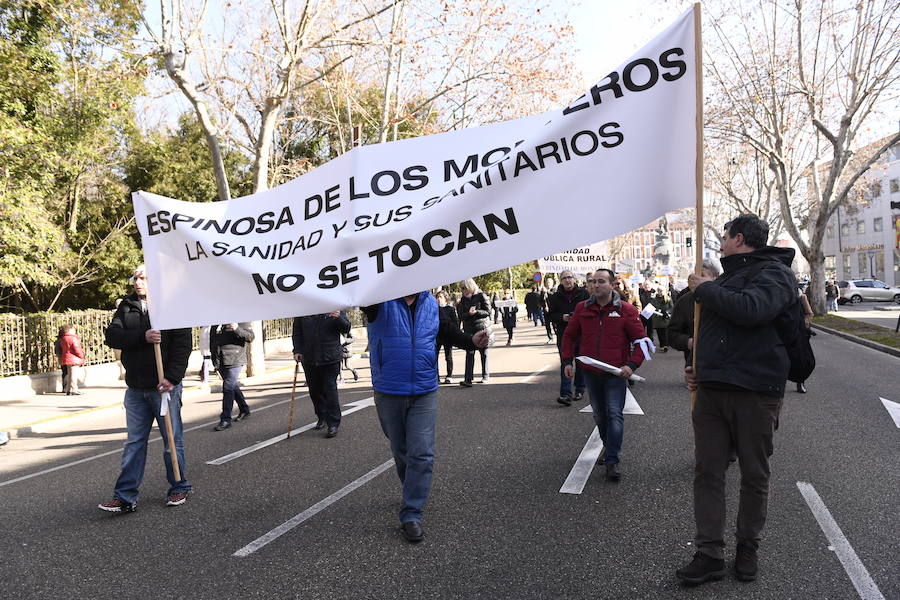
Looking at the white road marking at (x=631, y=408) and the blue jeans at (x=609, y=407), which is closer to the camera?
the blue jeans at (x=609, y=407)

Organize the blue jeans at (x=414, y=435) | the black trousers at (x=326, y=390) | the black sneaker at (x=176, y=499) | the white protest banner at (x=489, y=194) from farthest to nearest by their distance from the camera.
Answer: the black trousers at (x=326, y=390) → the black sneaker at (x=176, y=499) → the blue jeans at (x=414, y=435) → the white protest banner at (x=489, y=194)

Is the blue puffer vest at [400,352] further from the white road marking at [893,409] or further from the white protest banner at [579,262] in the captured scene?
the white protest banner at [579,262]

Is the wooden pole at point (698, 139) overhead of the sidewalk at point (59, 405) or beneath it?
overhead

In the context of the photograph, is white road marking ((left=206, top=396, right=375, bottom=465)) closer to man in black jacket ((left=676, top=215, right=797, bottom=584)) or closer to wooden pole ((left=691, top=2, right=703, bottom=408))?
man in black jacket ((left=676, top=215, right=797, bottom=584))

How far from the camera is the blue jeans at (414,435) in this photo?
14.8ft

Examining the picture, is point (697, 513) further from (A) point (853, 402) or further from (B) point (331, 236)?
(A) point (853, 402)

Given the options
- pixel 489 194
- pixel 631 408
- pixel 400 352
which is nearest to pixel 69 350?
pixel 631 408

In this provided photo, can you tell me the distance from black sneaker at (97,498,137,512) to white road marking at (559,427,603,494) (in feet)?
11.2

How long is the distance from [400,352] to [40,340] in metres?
12.2

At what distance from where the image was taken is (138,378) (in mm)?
5199

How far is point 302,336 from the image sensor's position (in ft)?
27.1

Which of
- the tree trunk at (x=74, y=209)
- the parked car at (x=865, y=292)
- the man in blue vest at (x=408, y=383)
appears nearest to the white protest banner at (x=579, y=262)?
the tree trunk at (x=74, y=209)

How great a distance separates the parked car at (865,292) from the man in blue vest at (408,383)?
159ft

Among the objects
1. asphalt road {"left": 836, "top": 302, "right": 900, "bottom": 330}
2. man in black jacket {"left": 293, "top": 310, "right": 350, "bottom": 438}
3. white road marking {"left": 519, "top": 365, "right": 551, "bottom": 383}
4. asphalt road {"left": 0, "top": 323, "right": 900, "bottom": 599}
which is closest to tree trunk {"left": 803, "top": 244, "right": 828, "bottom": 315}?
asphalt road {"left": 836, "top": 302, "right": 900, "bottom": 330}
